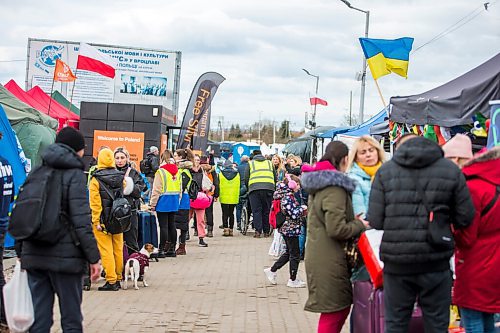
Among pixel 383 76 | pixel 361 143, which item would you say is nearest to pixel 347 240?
pixel 361 143

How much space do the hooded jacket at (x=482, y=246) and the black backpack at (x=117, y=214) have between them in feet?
17.8

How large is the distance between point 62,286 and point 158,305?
12.9 ft

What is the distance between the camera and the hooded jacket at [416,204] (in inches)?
208

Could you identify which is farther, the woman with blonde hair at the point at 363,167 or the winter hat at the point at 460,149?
the woman with blonde hair at the point at 363,167

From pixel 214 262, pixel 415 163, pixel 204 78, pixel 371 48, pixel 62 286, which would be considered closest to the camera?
pixel 415 163

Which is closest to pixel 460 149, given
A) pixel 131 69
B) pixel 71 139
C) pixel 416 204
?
pixel 416 204

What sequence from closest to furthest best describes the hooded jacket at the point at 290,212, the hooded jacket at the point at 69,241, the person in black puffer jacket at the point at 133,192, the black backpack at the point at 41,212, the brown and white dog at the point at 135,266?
the black backpack at the point at 41,212, the hooded jacket at the point at 69,241, the brown and white dog at the point at 135,266, the hooded jacket at the point at 290,212, the person in black puffer jacket at the point at 133,192

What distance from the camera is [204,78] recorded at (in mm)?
23859

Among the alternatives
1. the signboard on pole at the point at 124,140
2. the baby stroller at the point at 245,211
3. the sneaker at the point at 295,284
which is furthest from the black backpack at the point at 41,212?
the signboard on pole at the point at 124,140

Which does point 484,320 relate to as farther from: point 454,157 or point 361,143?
point 361,143

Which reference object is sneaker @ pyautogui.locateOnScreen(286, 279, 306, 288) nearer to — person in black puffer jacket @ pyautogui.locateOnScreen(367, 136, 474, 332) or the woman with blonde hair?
the woman with blonde hair

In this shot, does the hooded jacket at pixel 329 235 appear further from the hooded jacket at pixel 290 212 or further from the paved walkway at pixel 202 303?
the hooded jacket at pixel 290 212

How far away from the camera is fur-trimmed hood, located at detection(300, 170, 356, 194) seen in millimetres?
6168

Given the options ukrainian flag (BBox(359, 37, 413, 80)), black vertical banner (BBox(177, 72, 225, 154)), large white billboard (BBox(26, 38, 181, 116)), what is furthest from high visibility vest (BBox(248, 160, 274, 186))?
large white billboard (BBox(26, 38, 181, 116))
